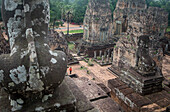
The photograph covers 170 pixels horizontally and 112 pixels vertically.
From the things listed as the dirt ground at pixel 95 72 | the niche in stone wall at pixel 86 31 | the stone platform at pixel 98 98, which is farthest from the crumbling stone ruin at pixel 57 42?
the stone platform at pixel 98 98

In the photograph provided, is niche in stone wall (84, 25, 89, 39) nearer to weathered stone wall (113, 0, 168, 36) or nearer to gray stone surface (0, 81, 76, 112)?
weathered stone wall (113, 0, 168, 36)

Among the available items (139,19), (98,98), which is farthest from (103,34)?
(98,98)

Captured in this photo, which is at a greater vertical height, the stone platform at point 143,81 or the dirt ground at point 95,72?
the stone platform at point 143,81

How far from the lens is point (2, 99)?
10.3ft

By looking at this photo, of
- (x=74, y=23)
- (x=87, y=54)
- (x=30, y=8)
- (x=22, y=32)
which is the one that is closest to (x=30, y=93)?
(x=22, y=32)

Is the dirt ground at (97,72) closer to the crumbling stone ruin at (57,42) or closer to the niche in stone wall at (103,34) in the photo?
the crumbling stone ruin at (57,42)

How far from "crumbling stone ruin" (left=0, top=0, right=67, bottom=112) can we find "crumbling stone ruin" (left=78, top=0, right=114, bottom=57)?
1700 cm

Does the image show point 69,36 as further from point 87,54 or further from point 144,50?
point 144,50

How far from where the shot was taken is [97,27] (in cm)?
2034

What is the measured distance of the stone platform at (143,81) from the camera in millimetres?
5811

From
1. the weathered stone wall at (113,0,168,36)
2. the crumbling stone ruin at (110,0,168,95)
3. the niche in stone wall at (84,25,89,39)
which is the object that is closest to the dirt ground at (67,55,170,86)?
the crumbling stone ruin at (110,0,168,95)

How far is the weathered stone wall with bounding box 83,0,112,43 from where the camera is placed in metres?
20.1

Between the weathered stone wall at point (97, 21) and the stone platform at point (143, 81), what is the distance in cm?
1444

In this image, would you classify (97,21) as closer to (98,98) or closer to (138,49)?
(138,49)
